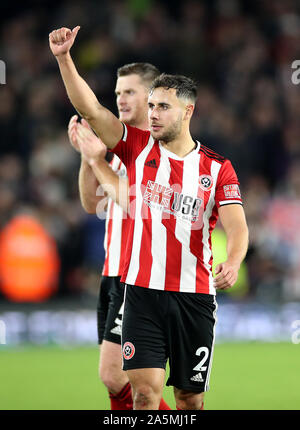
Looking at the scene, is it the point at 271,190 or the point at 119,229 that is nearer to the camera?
the point at 119,229

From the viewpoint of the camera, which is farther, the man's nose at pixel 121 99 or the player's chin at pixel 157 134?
the man's nose at pixel 121 99

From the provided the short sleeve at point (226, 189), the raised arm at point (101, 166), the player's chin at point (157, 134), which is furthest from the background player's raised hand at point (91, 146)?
the short sleeve at point (226, 189)

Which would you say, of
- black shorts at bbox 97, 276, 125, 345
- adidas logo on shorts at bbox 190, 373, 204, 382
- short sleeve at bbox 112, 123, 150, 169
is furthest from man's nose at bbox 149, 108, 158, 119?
adidas logo on shorts at bbox 190, 373, 204, 382

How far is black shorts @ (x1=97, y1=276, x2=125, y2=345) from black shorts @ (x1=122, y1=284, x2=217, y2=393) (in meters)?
0.71

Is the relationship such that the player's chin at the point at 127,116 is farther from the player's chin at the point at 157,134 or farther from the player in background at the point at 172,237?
the player's chin at the point at 157,134

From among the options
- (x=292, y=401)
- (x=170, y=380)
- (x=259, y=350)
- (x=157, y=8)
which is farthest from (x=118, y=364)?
(x=157, y=8)

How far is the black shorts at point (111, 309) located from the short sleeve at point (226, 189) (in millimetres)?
1063

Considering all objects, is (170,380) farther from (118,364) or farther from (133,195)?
(133,195)

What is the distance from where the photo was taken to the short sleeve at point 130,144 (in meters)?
4.48

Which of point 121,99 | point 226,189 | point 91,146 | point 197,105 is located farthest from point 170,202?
point 197,105

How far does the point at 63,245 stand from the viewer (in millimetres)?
9891

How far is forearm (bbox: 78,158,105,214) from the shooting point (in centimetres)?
539

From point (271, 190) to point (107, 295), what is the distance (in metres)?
5.98

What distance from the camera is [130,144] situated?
4.51m
